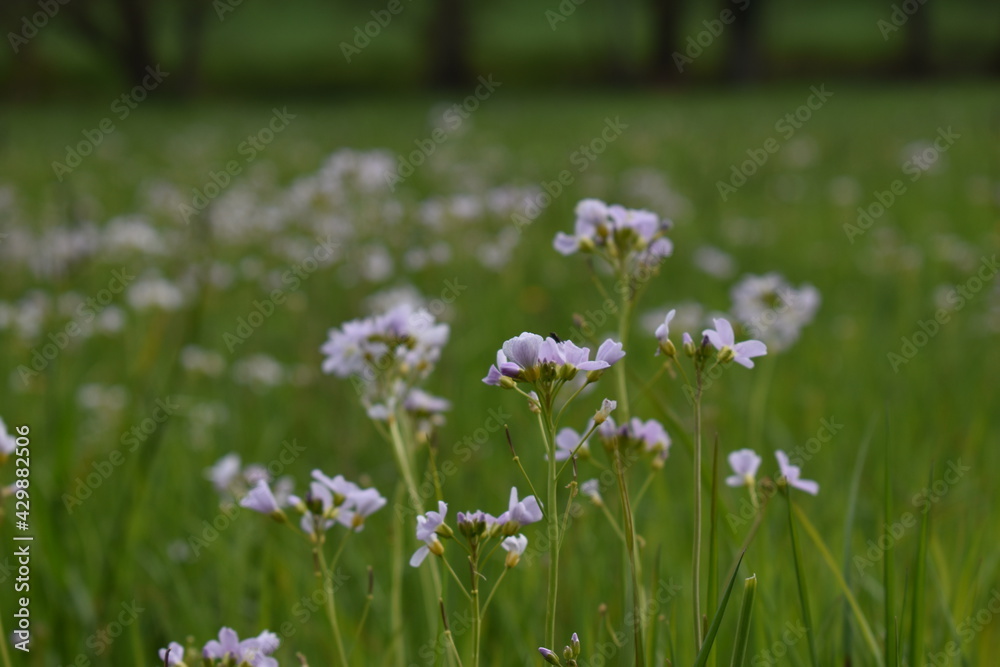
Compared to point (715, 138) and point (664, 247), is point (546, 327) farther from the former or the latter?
point (715, 138)

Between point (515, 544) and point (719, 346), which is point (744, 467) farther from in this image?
point (515, 544)

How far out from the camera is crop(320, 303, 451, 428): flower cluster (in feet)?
4.97

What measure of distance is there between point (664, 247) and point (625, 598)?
57 centimetres

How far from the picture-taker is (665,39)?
33.1m

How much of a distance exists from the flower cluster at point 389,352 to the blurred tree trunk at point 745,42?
30.2 meters

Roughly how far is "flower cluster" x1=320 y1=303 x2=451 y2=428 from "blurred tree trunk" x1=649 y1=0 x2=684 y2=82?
1275 inches

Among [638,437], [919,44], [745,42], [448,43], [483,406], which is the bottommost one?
[919,44]

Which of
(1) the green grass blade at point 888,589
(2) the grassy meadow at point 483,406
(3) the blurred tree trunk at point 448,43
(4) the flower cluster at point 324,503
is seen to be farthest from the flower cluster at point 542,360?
A: (3) the blurred tree trunk at point 448,43

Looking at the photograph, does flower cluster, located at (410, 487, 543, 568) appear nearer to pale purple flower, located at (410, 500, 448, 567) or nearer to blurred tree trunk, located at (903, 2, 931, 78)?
pale purple flower, located at (410, 500, 448, 567)

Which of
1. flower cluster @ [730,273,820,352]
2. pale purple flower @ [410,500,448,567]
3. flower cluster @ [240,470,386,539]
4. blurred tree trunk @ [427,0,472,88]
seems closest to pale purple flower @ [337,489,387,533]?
flower cluster @ [240,470,386,539]

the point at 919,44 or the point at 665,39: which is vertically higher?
the point at 665,39

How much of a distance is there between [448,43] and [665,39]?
26.2 ft

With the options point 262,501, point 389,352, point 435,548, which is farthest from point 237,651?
point 389,352

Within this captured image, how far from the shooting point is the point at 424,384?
3.43 m
